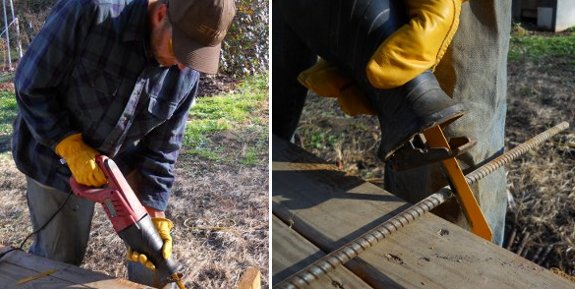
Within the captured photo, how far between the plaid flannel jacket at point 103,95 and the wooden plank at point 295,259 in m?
0.36

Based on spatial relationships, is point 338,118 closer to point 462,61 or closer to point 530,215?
point 530,215

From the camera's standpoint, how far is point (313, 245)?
1.20 meters

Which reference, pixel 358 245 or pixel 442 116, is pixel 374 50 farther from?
pixel 358 245

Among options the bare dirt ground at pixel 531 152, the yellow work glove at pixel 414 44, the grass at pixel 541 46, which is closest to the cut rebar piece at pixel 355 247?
the yellow work glove at pixel 414 44

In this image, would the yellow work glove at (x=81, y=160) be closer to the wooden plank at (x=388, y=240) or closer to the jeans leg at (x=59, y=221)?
the jeans leg at (x=59, y=221)

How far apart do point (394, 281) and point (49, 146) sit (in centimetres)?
77

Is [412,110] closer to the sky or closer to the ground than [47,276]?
closer to the sky

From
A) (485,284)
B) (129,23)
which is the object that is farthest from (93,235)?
(485,284)

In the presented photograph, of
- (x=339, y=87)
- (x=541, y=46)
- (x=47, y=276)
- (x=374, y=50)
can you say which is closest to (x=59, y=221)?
(x=47, y=276)

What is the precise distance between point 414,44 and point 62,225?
979mm

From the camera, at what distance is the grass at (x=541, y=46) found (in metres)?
3.80

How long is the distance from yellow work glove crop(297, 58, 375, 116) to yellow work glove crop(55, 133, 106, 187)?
55 centimetres

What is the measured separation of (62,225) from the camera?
1596 mm

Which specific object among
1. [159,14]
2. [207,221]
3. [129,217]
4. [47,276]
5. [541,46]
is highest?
[159,14]
